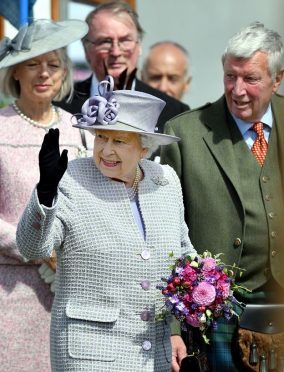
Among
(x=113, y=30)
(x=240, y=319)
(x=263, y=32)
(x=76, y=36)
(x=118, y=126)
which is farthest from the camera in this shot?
(x=113, y=30)

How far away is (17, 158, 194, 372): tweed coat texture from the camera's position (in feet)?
13.7

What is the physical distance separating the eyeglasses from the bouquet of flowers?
2.53 meters

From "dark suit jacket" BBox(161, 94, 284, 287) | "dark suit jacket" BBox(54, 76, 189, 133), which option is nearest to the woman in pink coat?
"dark suit jacket" BBox(161, 94, 284, 287)

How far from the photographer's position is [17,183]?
5102mm

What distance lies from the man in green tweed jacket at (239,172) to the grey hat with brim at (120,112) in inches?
22.6

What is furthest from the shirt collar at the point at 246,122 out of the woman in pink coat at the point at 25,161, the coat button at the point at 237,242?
A: the woman in pink coat at the point at 25,161

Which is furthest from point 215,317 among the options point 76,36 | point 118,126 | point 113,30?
point 113,30

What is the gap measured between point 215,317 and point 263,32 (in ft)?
4.77

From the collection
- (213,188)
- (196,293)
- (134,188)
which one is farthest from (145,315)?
(213,188)

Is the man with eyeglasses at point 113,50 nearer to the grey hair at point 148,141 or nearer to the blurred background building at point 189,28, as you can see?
the grey hair at point 148,141

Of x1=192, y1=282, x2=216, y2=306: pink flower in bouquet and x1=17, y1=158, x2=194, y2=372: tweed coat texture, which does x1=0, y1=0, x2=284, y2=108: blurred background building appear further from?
x1=192, y1=282, x2=216, y2=306: pink flower in bouquet

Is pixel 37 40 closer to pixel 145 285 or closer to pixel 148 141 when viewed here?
pixel 148 141

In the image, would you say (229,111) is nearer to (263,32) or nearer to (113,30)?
(263,32)

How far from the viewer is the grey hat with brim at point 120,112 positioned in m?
4.25
